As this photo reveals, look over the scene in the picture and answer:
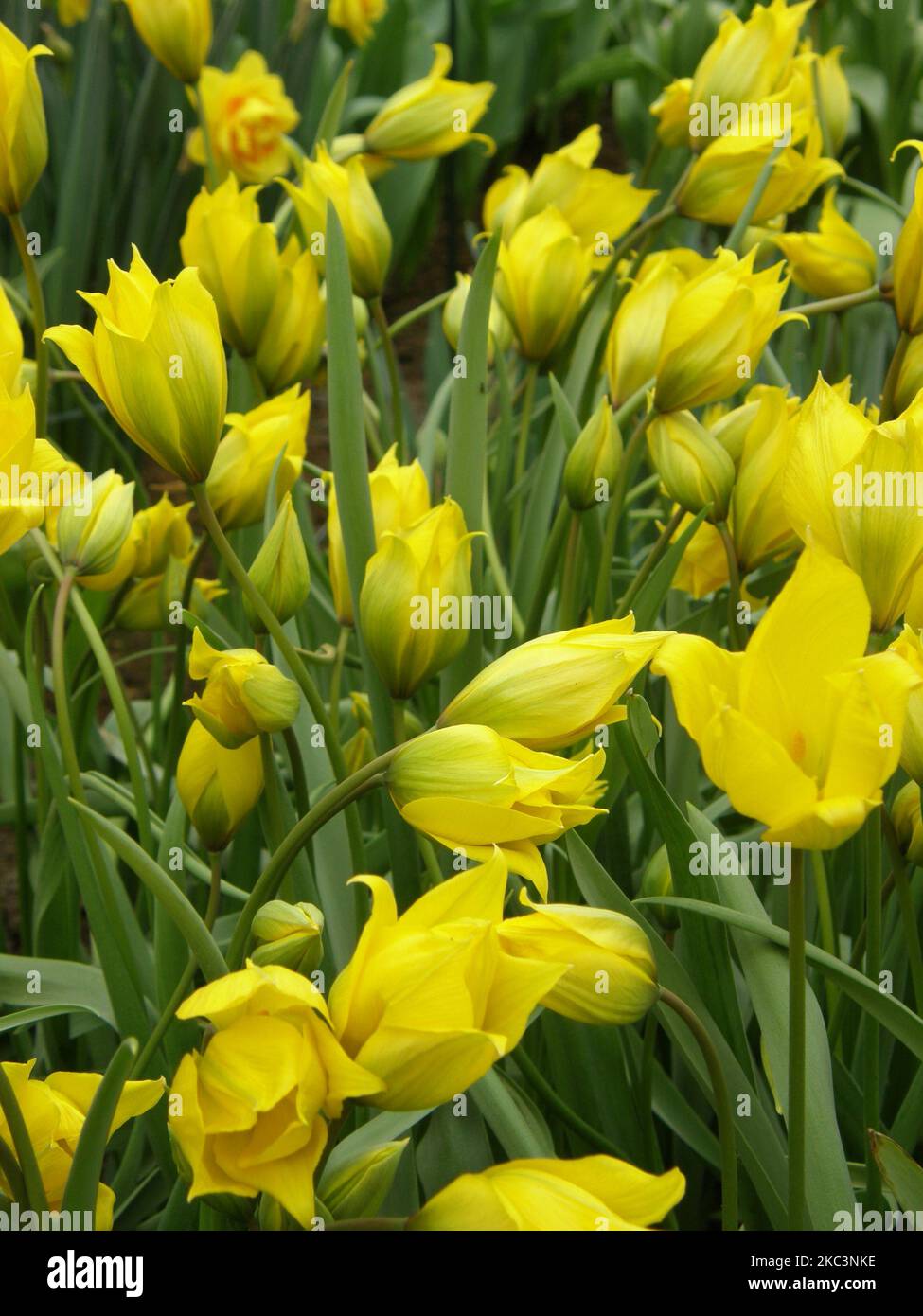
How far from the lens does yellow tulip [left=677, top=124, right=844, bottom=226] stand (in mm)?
1129

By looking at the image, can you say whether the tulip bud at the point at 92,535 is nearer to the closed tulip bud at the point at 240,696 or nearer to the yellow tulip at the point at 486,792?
the closed tulip bud at the point at 240,696

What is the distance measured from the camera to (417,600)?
2.12 ft

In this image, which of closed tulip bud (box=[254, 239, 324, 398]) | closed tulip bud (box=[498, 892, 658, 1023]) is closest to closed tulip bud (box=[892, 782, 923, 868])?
closed tulip bud (box=[498, 892, 658, 1023])

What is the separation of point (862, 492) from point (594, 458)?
26 centimetres

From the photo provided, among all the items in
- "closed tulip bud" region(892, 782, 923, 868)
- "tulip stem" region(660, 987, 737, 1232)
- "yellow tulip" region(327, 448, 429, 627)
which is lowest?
"tulip stem" region(660, 987, 737, 1232)

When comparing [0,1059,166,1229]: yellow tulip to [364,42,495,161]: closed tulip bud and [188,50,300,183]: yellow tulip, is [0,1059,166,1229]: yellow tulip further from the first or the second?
[188,50,300,183]: yellow tulip

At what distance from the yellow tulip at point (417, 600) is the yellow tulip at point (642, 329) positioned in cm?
32

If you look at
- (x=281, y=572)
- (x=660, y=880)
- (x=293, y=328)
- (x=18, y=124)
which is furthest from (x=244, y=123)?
(x=660, y=880)

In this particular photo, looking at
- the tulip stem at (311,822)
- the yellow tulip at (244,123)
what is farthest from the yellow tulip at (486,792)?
the yellow tulip at (244,123)

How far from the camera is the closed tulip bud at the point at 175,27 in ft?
4.14

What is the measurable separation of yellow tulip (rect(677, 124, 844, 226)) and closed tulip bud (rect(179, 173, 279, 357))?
350mm

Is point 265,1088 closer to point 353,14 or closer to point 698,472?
point 698,472
